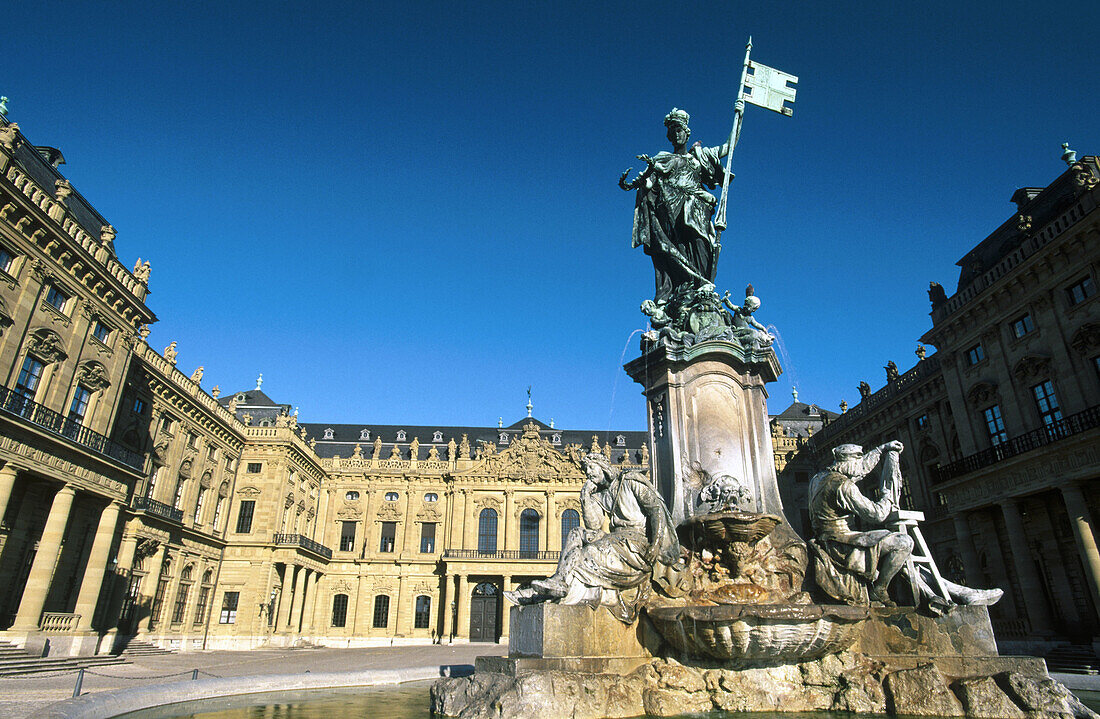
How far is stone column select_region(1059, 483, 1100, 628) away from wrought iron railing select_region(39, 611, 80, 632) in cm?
3244

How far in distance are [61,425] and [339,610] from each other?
104ft

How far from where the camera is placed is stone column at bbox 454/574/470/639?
1800 inches

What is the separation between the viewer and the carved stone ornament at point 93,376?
2327cm

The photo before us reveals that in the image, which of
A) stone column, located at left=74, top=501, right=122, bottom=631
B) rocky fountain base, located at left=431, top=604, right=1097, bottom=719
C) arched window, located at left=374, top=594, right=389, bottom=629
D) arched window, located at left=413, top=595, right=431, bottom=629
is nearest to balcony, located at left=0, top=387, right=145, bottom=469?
stone column, located at left=74, top=501, right=122, bottom=631

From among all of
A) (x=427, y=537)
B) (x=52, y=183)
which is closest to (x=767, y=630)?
(x=52, y=183)

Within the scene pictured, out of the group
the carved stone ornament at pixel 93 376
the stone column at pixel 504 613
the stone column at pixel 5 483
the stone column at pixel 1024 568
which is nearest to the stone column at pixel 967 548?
the stone column at pixel 1024 568

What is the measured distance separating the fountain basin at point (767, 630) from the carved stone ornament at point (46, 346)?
23.7m

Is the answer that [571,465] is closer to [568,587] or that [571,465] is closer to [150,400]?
[150,400]

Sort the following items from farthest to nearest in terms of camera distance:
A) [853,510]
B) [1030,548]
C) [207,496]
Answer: [207,496]
[1030,548]
[853,510]

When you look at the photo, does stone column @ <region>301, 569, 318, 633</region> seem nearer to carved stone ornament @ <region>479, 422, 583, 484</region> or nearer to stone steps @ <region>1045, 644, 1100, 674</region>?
carved stone ornament @ <region>479, 422, 583, 484</region>

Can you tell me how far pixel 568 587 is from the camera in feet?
22.9

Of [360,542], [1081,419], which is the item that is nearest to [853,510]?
[1081,419]

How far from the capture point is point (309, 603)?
46.0 metres

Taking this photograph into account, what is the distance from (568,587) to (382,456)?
5144 cm
